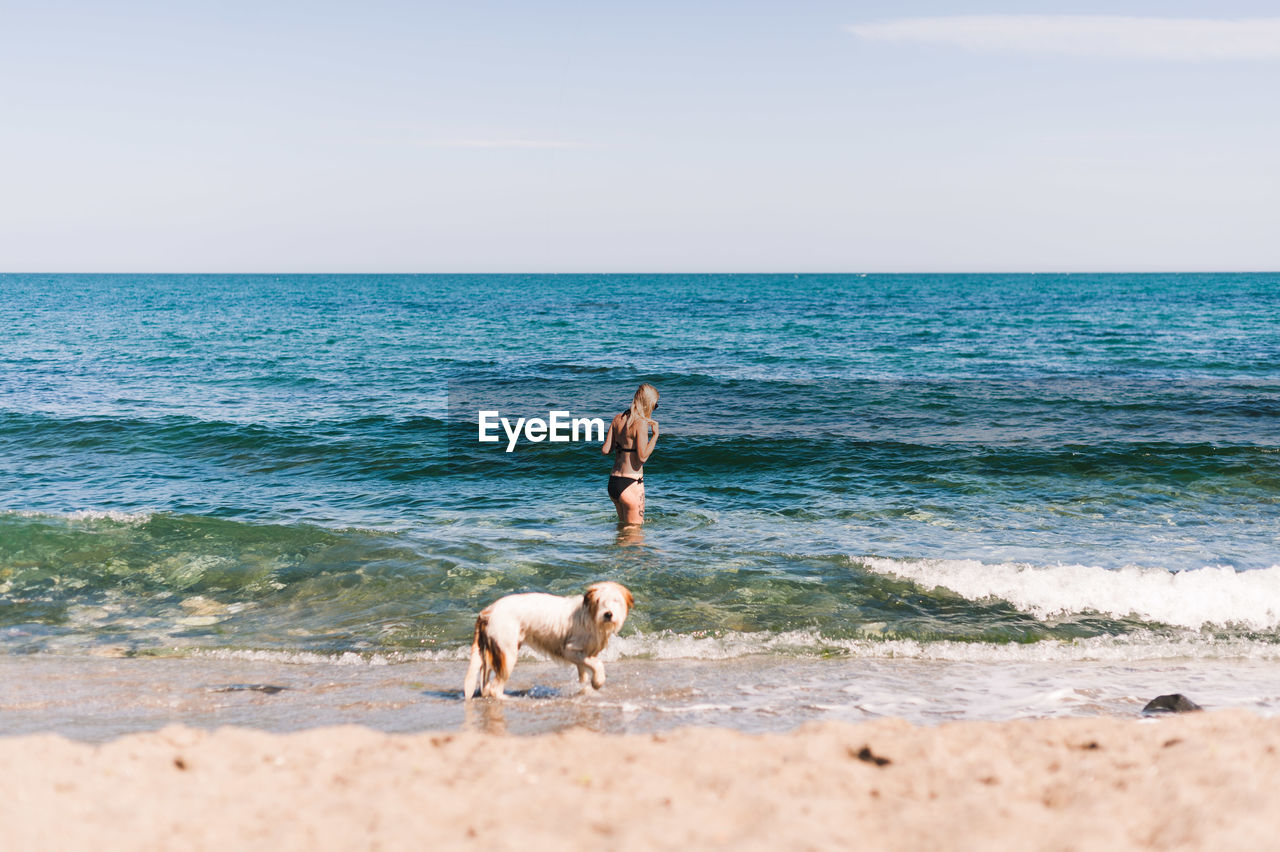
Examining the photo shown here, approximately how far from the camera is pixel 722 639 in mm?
7859

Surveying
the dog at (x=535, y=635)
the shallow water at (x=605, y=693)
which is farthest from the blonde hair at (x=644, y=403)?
the dog at (x=535, y=635)

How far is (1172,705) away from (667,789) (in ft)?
12.9

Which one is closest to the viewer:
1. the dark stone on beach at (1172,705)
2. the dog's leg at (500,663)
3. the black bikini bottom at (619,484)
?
the dark stone on beach at (1172,705)

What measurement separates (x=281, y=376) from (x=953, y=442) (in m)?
22.3

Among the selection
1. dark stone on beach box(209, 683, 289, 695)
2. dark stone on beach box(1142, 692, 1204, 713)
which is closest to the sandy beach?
dark stone on beach box(1142, 692, 1204, 713)

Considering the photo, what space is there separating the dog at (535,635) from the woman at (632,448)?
483cm

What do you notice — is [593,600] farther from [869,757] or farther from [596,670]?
[869,757]

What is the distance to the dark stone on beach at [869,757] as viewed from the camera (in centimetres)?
418

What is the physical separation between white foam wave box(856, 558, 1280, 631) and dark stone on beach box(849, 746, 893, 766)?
5.11 metres

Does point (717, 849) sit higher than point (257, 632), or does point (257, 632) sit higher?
point (717, 849)

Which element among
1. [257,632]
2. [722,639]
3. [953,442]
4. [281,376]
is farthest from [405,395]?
[722,639]

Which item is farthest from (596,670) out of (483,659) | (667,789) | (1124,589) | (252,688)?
(1124,589)

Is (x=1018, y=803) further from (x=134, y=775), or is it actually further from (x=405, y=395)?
(x=405, y=395)

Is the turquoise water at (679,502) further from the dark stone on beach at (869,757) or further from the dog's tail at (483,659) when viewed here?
the dark stone on beach at (869,757)
